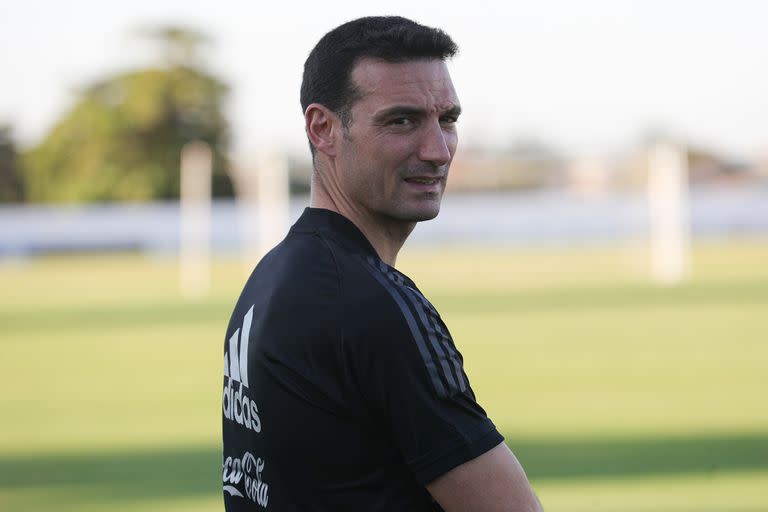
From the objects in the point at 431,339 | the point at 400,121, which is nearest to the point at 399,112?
the point at 400,121

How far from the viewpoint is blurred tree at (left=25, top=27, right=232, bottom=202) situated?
3169 inches

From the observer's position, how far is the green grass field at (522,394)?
25.4ft

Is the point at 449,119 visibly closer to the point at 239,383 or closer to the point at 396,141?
the point at 396,141

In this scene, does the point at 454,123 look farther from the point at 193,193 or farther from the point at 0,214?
the point at 193,193

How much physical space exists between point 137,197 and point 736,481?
72.9m

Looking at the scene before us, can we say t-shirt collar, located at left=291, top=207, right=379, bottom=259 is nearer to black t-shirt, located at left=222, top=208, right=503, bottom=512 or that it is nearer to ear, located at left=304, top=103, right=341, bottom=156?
black t-shirt, located at left=222, top=208, right=503, bottom=512

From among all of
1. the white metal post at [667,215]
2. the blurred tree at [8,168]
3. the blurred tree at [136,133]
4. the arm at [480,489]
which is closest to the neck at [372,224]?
the arm at [480,489]

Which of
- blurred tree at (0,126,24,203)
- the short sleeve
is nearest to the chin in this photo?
the short sleeve

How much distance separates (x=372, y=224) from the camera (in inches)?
108

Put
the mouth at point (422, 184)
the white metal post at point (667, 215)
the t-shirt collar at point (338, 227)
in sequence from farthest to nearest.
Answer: the white metal post at point (667, 215) → the mouth at point (422, 184) → the t-shirt collar at point (338, 227)

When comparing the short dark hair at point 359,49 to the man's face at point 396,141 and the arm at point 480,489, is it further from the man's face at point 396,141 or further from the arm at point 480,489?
the arm at point 480,489

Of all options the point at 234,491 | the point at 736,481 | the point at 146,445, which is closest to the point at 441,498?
the point at 234,491

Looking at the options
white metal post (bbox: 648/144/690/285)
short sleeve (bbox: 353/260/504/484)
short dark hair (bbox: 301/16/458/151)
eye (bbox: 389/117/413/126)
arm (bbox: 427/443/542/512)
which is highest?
white metal post (bbox: 648/144/690/285)

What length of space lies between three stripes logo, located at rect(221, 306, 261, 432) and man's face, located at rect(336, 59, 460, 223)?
1.13 ft
